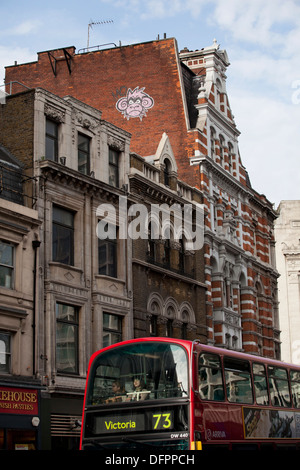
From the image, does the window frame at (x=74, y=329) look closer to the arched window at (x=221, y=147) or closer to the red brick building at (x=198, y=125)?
the red brick building at (x=198, y=125)

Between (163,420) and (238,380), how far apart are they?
3.25 m

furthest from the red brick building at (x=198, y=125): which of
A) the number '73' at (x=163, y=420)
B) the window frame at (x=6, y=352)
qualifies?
the number '73' at (x=163, y=420)

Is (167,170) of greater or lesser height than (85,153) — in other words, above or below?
above

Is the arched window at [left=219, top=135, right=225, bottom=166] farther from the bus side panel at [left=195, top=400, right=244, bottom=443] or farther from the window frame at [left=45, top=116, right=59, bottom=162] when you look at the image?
the bus side panel at [left=195, top=400, right=244, bottom=443]

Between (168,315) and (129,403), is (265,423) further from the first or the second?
(168,315)

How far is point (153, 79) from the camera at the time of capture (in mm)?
43562

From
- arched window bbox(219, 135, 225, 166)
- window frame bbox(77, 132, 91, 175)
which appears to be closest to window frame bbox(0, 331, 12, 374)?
window frame bbox(77, 132, 91, 175)

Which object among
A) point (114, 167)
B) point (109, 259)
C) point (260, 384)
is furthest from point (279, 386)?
point (114, 167)

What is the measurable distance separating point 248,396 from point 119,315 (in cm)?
1180

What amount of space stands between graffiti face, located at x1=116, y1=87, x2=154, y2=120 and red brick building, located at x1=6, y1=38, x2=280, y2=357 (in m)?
0.06

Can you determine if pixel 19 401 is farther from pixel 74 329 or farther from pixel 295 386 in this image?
pixel 295 386

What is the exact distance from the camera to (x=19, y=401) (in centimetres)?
2494

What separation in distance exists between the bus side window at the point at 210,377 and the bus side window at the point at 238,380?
0.41m
